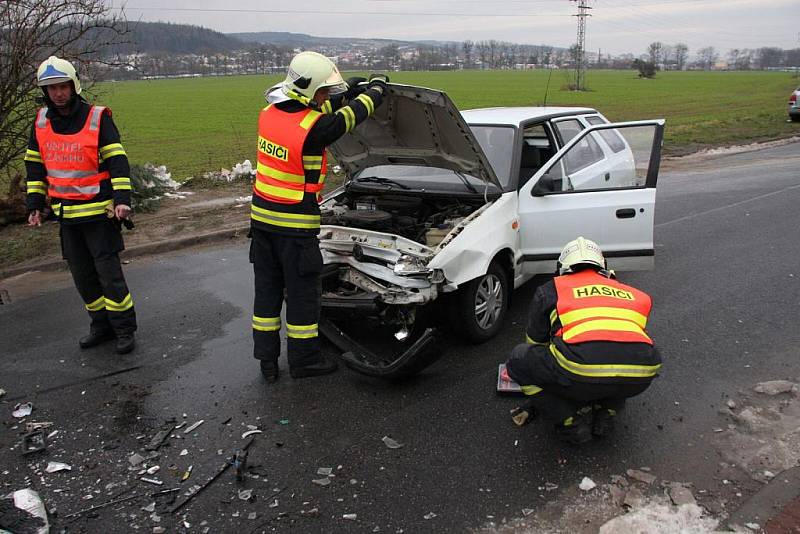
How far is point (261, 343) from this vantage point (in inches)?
177

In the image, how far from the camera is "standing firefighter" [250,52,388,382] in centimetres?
412

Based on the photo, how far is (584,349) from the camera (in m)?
3.27

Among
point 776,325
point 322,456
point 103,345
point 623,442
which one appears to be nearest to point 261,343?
point 322,456

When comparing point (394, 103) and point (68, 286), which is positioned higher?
point (394, 103)

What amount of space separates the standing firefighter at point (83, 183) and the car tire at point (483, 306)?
2552 mm

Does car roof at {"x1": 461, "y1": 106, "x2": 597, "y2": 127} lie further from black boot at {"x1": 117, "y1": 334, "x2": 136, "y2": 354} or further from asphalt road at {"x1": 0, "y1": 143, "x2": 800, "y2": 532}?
black boot at {"x1": 117, "y1": 334, "x2": 136, "y2": 354}

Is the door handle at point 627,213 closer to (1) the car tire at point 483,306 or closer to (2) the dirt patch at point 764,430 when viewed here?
(1) the car tire at point 483,306

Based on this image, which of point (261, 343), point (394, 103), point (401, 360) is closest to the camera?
point (401, 360)

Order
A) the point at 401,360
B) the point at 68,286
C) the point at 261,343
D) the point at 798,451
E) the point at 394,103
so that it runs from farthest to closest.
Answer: the point at 68,286
the point at 394,103
the point at 261,343
the point at 401,360
the point at 798,451

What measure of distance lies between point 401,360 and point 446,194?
1.66 meters

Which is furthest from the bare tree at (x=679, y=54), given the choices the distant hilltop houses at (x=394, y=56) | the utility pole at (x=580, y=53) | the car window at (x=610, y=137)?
the car window at (x=610, y=137)

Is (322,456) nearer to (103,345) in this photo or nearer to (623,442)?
(623,442)

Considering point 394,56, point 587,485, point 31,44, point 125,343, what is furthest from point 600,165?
point 394,56

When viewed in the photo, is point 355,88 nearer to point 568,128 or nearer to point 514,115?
point 514,115
